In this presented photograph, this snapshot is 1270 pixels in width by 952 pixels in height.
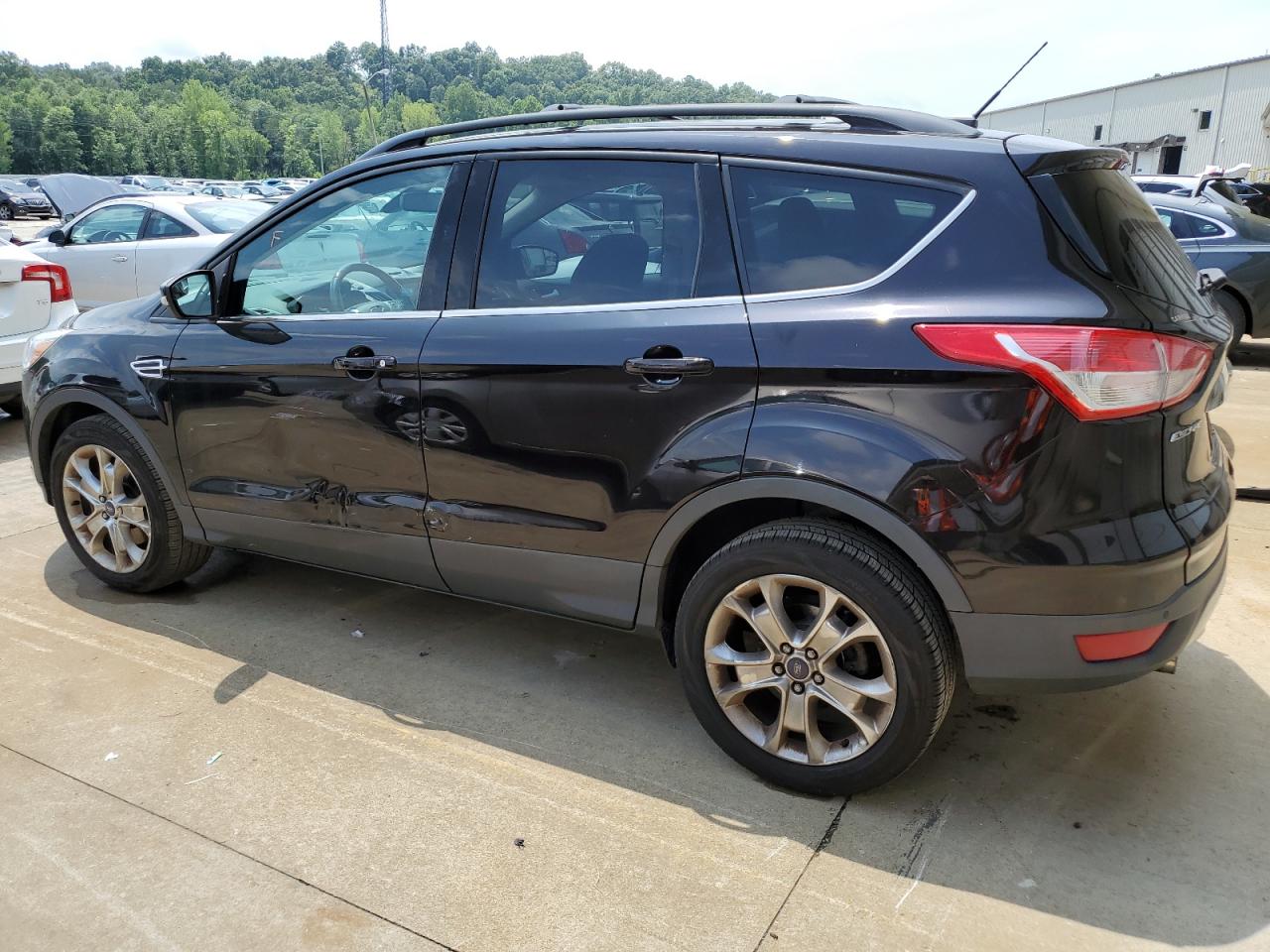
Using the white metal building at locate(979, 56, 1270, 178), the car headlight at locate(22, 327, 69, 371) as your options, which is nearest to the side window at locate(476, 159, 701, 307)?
the car headlight at locate(22, 327, 69, 371)

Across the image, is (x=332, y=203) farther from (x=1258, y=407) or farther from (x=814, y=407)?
(x=1258, y=407)

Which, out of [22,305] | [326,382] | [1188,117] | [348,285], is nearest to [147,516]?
[326,382]

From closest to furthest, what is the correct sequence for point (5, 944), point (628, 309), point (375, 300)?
point (5, 944) → point (628, 309) → point (375, 300)

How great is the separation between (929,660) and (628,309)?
1253 mm

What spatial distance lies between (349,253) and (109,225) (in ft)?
25.2

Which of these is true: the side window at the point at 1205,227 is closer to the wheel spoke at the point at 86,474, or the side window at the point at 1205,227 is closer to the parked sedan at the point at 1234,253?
the parked sedan at the point at 1234,253

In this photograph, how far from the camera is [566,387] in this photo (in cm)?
293

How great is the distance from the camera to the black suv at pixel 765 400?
2.38m

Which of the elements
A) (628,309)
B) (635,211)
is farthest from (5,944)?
(635,211)

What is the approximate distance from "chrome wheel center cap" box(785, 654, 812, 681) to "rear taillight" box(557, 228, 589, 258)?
1343 mm

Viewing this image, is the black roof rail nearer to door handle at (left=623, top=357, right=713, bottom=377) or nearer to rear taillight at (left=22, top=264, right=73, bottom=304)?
door handle at (left=623, top=357, right=713, bottom=377)

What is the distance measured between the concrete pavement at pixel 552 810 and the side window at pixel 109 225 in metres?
7.00

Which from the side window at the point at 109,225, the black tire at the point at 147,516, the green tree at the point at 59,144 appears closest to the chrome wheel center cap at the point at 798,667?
the black tire at the point at 147,516

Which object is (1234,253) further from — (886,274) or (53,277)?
(53,277)
